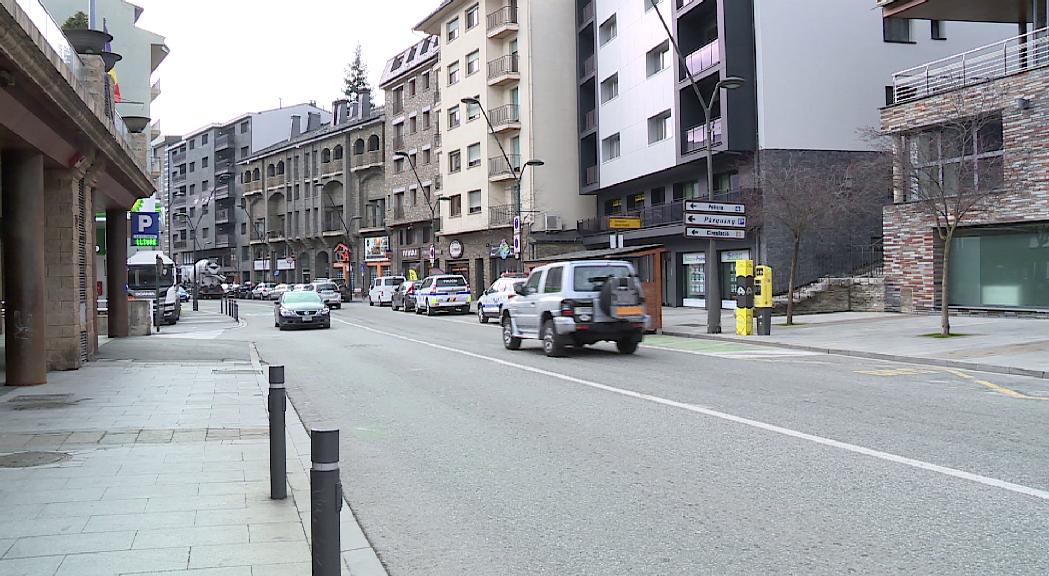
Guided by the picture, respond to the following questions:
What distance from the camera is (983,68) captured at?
988 inches

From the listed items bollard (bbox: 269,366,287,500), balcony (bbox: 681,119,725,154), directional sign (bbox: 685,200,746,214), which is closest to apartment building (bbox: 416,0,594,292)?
balcony (bbox: 681,119,725,154)

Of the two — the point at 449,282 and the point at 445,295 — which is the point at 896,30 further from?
the point at 445,295

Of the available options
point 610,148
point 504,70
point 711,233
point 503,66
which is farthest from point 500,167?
point 711,233

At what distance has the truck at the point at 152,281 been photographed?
109 ft

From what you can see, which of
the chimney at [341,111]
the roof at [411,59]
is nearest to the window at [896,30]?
the roof at [411,59]

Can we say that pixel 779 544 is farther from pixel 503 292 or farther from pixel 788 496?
pixel 503 292

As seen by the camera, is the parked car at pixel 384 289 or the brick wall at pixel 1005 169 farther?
the parked car at pixel 384 289

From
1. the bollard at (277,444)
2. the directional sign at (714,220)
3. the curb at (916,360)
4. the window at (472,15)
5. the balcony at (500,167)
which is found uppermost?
the window at (472,15)

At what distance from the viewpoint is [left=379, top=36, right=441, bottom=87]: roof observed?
2324 inches

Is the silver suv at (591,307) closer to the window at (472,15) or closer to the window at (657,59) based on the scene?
the window at (657,59)

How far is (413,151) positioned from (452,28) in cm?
1040

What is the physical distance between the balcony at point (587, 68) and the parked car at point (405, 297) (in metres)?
14.5

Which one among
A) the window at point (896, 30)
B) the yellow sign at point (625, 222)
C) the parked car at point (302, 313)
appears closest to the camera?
the parked car at point (302, 313)

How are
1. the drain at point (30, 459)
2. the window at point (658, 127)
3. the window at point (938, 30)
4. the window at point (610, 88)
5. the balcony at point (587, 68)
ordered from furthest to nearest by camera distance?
1. the balcony at point (587, 68)
2. the window at point (610, 88)
3. the window at point (658, 127)
4. the window at point (938, 30)
5. the drain at point (30, 459)
